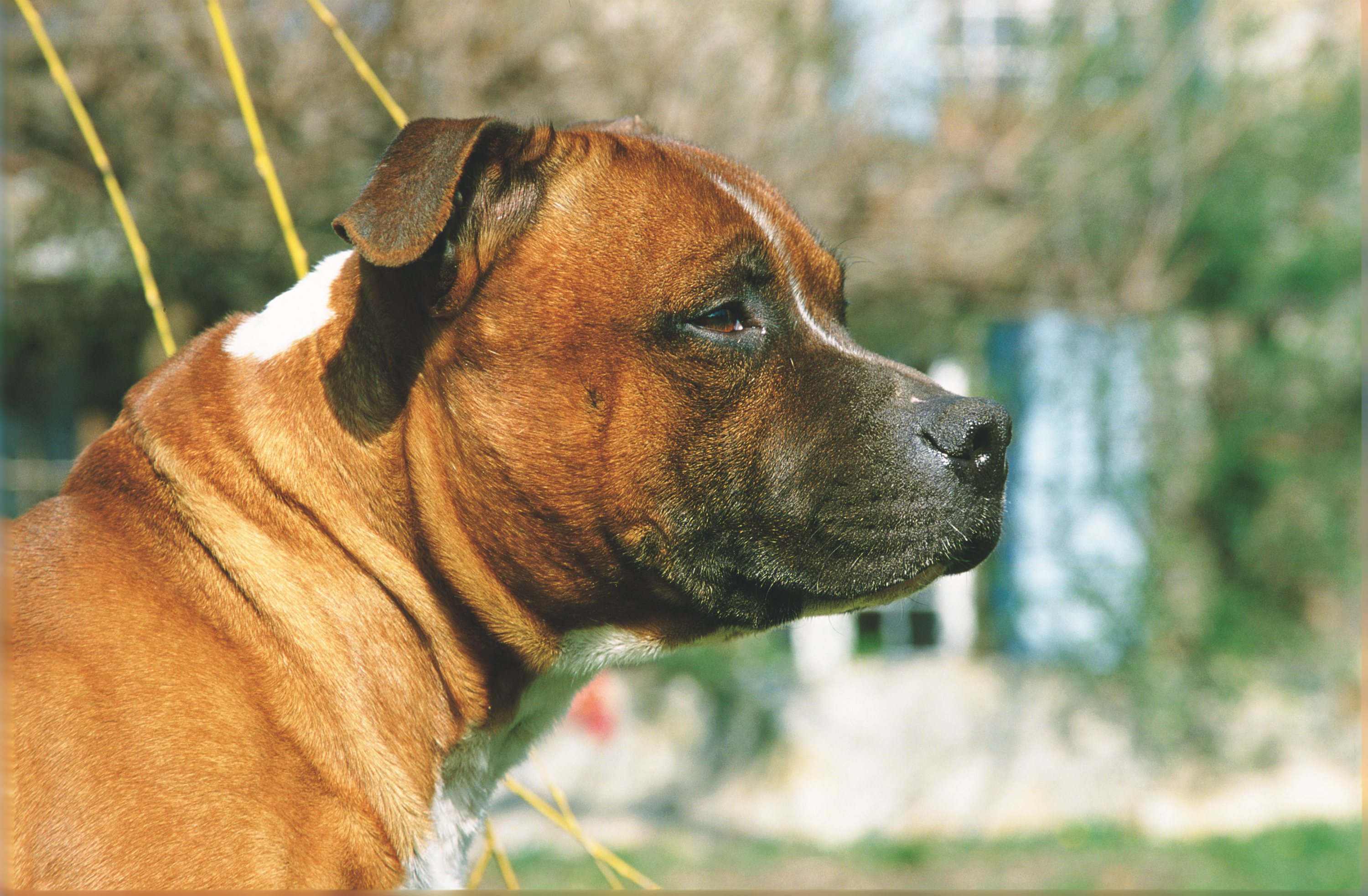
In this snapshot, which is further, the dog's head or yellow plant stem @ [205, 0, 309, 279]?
yellow plant stem @ [205, 0, 309, 279]

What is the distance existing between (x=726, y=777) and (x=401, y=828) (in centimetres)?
754

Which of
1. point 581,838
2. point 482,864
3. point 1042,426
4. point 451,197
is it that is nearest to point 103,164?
point 451,197

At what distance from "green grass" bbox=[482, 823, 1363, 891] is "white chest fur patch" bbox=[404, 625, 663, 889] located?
4.88 m

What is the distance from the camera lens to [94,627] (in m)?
2.32

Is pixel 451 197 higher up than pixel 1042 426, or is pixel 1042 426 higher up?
pixel 451 197

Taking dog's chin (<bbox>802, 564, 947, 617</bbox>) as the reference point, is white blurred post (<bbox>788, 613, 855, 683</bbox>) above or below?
below

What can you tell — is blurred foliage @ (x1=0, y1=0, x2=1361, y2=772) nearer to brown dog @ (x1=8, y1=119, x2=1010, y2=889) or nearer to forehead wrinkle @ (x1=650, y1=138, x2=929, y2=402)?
forehead wrinkle @ (x1=650, y1=138, x2=929, y2=402)

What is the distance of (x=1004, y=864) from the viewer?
8609 mm

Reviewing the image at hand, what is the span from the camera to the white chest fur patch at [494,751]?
266 centimetres

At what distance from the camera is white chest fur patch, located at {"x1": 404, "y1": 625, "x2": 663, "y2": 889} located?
2.66 m

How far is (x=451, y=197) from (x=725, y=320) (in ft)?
2.31

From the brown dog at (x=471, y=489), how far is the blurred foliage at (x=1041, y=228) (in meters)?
4.90

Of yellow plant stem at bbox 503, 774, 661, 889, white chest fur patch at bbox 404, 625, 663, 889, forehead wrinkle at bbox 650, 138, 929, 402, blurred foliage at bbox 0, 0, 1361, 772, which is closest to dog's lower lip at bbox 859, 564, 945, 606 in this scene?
forehead wrinkle at bbox 650, 138, 929, 402

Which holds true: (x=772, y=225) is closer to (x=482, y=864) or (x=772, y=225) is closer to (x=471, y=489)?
(x=471, y=489)
